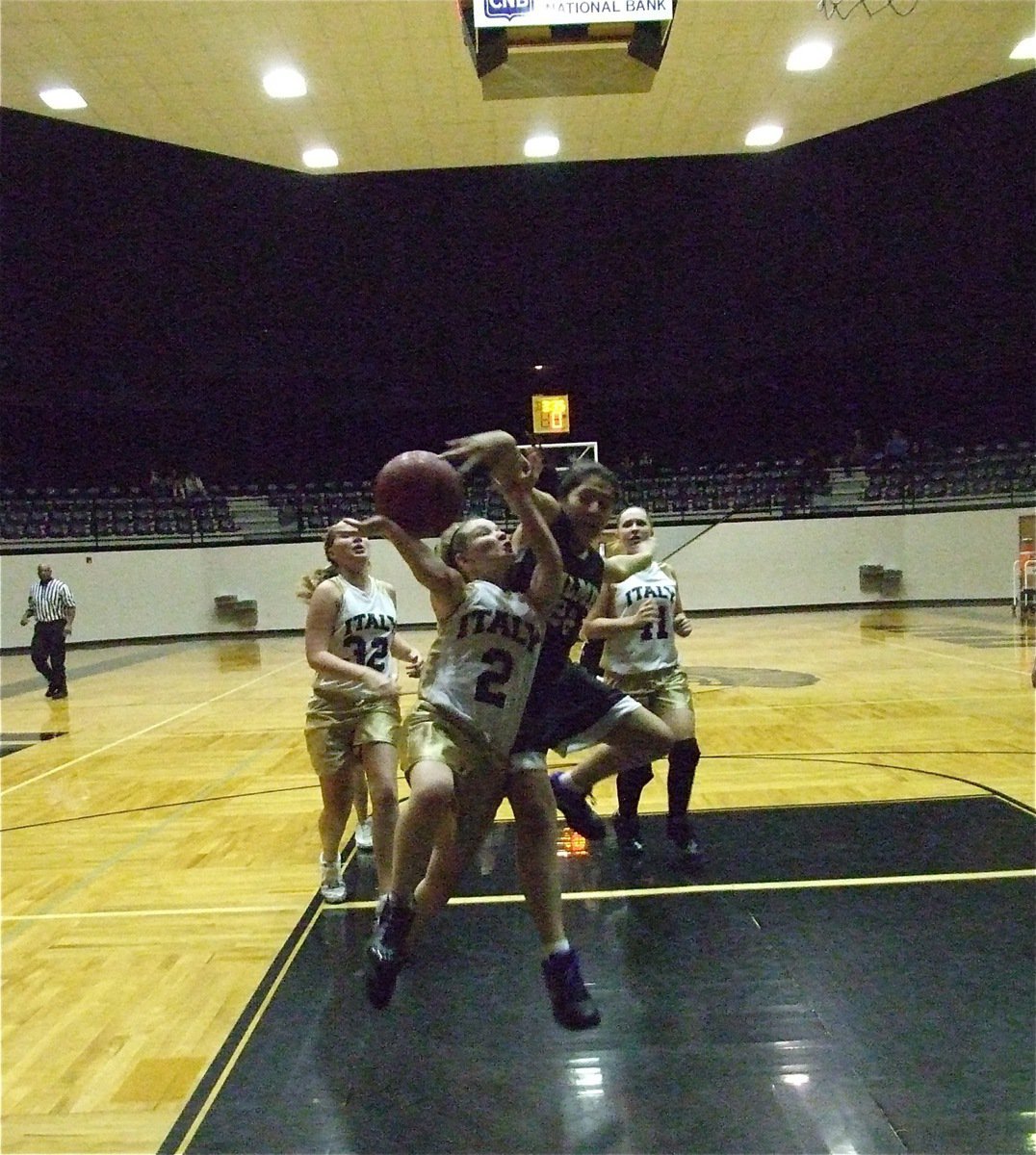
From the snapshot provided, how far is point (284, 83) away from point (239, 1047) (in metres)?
9.67

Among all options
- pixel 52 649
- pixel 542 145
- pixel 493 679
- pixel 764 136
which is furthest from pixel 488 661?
pixel 764 136

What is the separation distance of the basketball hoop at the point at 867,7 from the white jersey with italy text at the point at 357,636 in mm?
7455

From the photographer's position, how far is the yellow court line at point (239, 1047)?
2469mm

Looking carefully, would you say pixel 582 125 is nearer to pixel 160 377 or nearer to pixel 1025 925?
pixel 1025 925

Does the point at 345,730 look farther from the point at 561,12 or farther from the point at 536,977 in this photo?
the point at 561,12

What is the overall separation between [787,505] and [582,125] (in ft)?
34.2

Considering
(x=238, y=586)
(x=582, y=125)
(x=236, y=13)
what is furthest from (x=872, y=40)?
(x=238, y=586)

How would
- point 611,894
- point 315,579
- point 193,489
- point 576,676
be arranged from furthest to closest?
point 193,489 < point 315,579 < point 611,894 < point 576,676

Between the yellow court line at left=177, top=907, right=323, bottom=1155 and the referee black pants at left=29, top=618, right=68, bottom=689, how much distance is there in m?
8.52

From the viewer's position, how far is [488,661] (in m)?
2.86

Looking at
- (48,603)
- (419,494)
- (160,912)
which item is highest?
(419,494)

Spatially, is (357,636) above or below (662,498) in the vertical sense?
below

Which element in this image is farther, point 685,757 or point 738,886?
point 685,757

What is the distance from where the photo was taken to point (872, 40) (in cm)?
969
